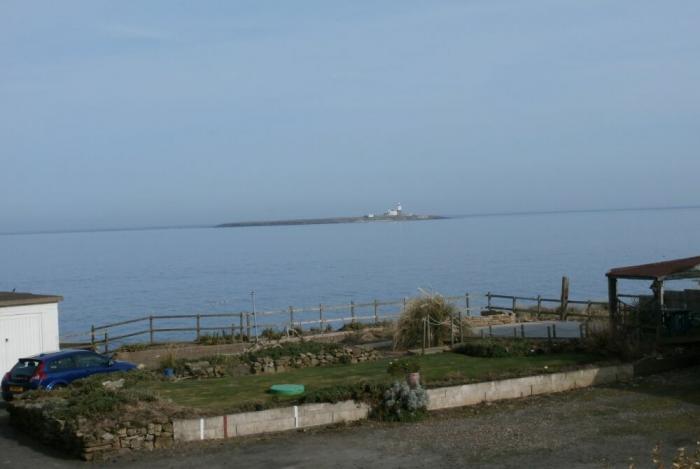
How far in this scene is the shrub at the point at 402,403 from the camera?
1797 centimetres

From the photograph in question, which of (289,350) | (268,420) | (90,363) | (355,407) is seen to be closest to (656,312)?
(289,350)

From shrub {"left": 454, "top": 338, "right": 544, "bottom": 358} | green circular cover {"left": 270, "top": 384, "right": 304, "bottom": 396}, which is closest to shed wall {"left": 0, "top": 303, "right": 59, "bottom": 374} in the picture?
green circular cover {"left": 270, "top": 384, "right": 304, "bottom": 396}

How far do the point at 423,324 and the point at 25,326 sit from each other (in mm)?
12243

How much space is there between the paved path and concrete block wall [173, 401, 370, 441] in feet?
0.98

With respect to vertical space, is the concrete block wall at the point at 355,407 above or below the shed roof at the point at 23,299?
below

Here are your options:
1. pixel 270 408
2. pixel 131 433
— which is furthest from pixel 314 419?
pixel 131 433

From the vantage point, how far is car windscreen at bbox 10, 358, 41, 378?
20.2 m

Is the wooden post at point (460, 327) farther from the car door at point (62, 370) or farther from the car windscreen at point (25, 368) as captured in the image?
the car windscreen at point (25, 368)

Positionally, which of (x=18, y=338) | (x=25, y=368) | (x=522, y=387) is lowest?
(x=522, y=387)

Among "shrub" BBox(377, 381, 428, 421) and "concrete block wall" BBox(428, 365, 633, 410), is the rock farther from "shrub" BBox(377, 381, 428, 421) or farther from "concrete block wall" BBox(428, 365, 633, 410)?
"concrete block wall" BBox(428, 365, 633, 410)

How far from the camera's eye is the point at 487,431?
Answer: 54.8 feet

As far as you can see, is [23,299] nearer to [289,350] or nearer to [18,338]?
[18,338]

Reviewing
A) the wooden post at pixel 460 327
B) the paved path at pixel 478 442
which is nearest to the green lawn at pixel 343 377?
the paved path at pixel 478 442

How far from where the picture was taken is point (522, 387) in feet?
66.1
